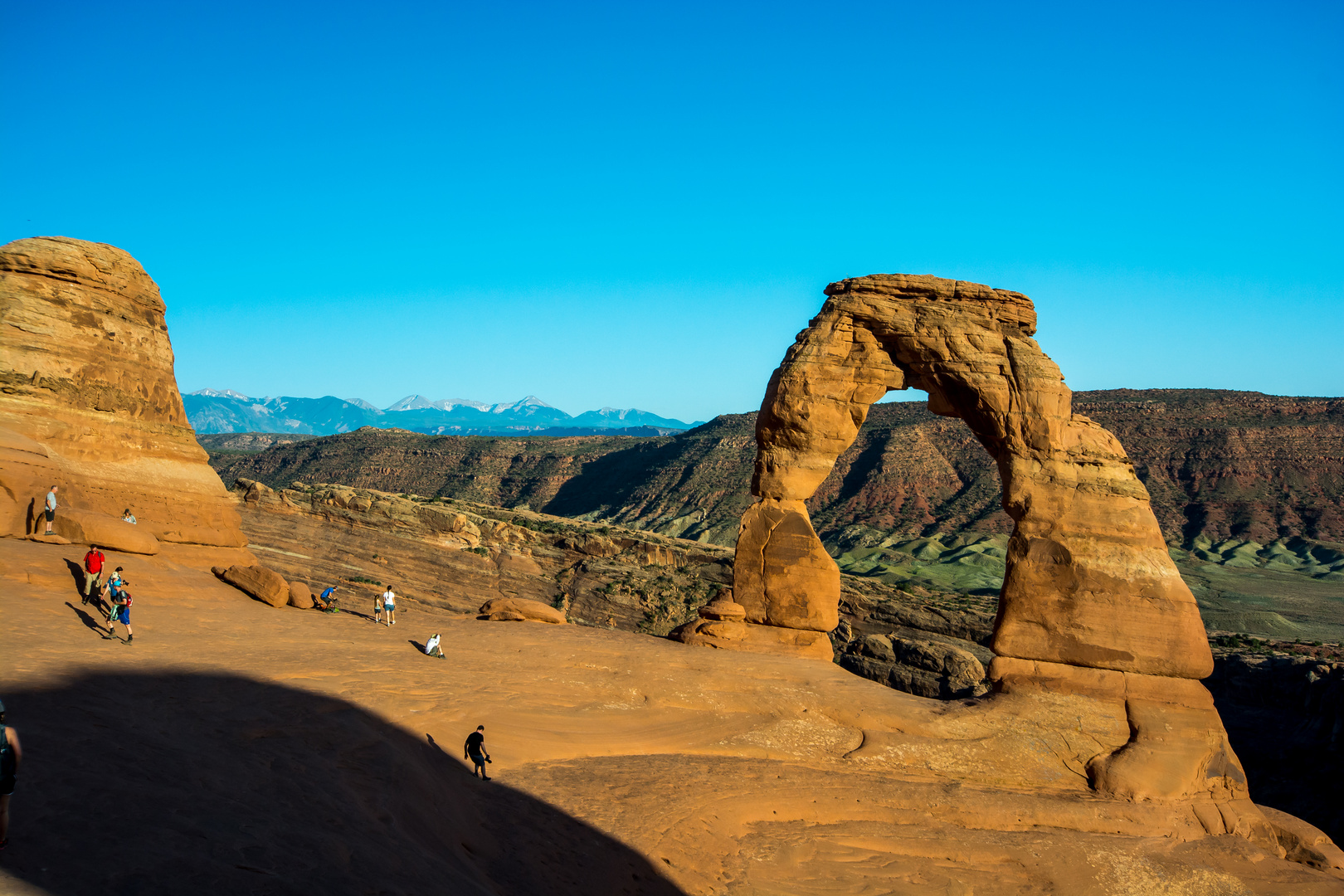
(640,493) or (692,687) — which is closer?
(692,687)

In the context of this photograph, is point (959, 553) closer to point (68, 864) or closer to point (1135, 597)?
point (1135, 597)

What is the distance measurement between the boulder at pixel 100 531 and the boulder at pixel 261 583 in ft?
6.19

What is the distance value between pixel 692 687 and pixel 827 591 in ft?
15.2

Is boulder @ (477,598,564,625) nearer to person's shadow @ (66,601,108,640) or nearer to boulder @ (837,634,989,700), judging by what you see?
person's shadow @ (66,601,108,640)

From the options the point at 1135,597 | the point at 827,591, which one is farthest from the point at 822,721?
the point at 1135,597

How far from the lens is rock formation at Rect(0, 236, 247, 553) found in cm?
1680

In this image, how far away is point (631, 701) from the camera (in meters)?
14.1

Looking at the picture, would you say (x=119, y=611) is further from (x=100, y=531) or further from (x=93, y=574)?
(x=100, y=531)

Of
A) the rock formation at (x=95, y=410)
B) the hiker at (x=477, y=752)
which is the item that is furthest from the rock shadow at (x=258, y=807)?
the rock formation at (x=95, y=410)

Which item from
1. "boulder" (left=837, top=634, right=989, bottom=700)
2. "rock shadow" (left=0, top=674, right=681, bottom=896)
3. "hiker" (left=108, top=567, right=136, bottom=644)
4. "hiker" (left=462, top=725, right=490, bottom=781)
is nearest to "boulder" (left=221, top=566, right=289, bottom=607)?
"hiker" (left=108, top=567, right=136, bottom=644)

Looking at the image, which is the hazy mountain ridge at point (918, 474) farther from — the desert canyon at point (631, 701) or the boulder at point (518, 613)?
the desert canyon at point (631, 701)

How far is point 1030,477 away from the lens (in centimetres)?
1593

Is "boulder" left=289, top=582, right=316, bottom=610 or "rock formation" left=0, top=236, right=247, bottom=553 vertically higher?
"rock formation" left=0, top=236, right=247, bottom=553

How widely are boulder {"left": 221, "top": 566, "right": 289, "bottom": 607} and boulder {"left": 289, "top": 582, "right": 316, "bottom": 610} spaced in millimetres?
239
